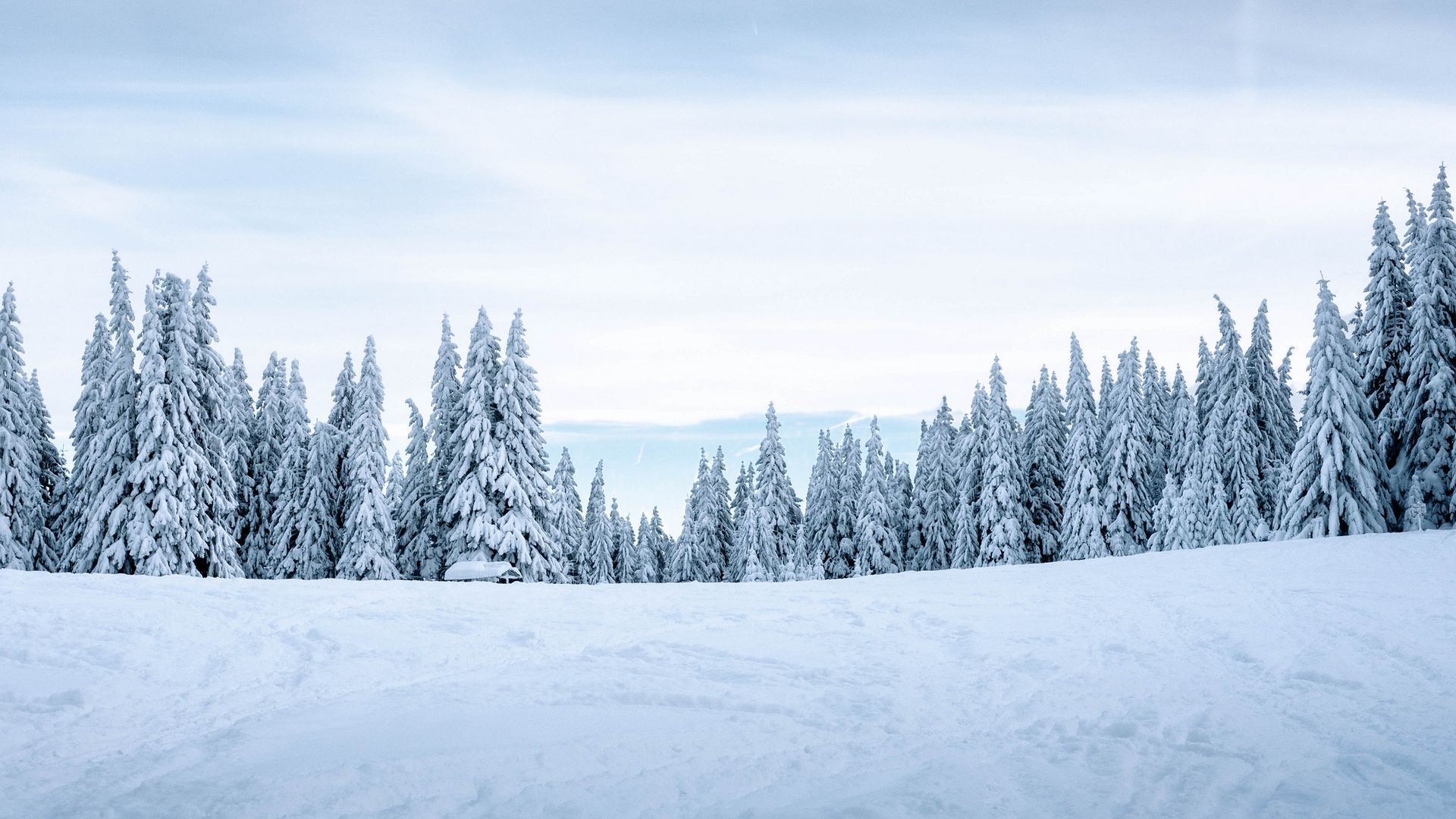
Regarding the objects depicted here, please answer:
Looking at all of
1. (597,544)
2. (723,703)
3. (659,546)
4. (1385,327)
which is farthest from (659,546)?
(723,703)

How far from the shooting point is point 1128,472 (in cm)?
4972

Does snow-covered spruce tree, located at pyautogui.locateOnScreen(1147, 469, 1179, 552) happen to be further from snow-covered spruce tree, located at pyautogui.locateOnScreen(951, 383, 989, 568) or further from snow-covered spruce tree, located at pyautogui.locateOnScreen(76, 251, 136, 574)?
snow-covered spruce tree, located at pyautogui.locateOnScreen(76, 251, 136, 574)

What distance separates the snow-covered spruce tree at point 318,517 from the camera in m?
42.8

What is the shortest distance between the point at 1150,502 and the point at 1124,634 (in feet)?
135

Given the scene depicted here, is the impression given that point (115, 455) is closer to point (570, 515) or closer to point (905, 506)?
point (570, 515)

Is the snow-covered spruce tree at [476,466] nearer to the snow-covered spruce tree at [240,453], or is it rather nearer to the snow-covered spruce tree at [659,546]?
the snow-covered spruce tree at [240,453]

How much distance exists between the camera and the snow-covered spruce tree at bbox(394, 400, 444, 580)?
43.5 meters

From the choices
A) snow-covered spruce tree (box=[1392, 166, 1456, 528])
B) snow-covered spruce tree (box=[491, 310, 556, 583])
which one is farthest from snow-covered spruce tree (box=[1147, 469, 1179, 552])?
snow-covered spruce tree (box=[491, 310, 556, 583])

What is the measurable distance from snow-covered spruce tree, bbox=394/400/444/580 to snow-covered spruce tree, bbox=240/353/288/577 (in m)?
6.21

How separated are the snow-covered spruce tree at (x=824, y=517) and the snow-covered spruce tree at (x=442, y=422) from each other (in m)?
23.9

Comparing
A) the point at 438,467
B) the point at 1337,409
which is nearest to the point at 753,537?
the point at 438,467

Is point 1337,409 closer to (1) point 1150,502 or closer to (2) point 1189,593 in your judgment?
(2) point 1189,593

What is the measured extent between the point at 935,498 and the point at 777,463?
12.2m

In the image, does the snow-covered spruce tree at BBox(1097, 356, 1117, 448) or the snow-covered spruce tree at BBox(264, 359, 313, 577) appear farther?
the snow-covered spruce tree at BBox(1097, 356, 1117, 448)
